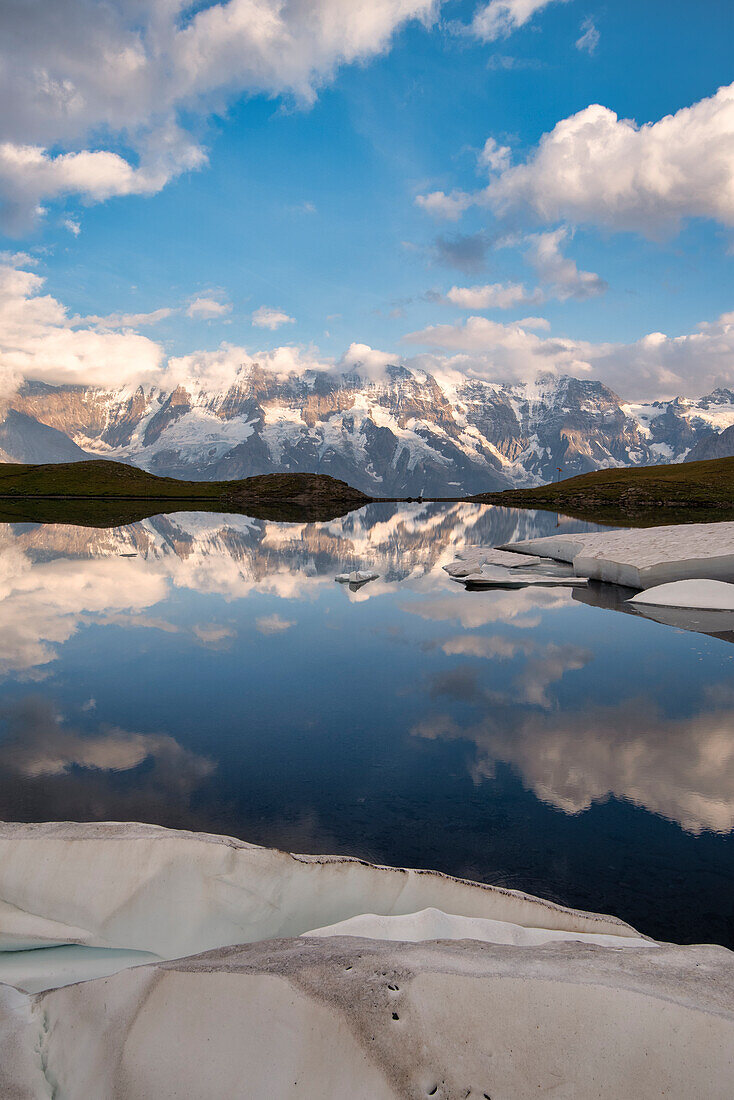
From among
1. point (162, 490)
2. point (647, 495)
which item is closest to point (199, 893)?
point (647, 495)

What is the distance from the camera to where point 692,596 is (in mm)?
33281

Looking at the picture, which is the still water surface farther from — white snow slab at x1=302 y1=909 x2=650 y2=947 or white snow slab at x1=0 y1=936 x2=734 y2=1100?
white snow slab at x1=0 y1=936 x2=734 y2=1100

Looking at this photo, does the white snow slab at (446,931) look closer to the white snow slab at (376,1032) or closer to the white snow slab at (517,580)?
the white snow slab at (376,1032)

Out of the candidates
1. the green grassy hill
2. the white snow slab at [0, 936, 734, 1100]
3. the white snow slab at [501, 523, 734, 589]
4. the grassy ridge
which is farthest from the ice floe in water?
the green grassy hill

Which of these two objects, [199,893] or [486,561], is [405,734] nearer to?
[199,893]

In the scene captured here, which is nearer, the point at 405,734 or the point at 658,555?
the point at 405,734

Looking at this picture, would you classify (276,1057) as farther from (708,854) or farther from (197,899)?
(708,854)

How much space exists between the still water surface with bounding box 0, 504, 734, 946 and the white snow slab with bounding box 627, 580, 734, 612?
8.60 feet

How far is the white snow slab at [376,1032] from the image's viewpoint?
4.29 meters

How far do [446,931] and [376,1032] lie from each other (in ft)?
8.88

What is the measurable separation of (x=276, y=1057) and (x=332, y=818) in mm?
6740

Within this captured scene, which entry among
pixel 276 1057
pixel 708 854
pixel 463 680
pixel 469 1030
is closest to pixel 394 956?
pixel 469 1030

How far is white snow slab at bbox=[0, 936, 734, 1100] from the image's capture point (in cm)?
429

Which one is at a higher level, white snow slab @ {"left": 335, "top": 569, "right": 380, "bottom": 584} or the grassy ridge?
the grassy ridge
